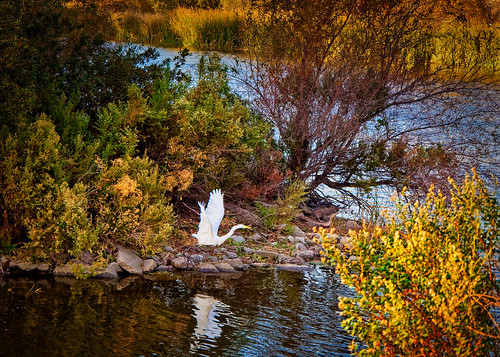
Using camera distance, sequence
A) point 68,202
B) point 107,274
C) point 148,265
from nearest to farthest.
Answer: point 68,202, point 107,274, point 148,265

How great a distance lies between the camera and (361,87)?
35.1 ft

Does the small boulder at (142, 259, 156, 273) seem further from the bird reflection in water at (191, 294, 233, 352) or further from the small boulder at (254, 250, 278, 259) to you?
the small boulder at (254, 250, 278, 259)

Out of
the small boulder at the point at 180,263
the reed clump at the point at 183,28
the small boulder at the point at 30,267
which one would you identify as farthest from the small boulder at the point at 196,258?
the reed clump at the point at 183,28

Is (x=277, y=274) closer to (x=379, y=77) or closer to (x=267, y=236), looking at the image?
(x=267, y=236)

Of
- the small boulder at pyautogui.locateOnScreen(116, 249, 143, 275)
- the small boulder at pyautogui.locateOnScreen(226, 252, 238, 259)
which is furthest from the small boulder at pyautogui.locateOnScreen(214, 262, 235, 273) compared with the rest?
the small boulder at pyautogui.locateOnScreen(116, 249, 143, 275)

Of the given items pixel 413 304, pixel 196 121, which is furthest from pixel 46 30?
pixel 413 304

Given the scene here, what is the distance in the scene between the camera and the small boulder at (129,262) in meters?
7.20

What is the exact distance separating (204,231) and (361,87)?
4705 mm

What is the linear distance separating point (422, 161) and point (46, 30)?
6.22 metres

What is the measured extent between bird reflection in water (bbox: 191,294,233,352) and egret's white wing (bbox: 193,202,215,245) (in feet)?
3.02

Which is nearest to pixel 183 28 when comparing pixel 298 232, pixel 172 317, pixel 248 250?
pixel 298 232

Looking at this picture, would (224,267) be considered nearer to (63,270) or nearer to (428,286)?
(63,270)

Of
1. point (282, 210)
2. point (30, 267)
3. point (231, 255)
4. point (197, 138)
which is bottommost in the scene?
point (30, 267)

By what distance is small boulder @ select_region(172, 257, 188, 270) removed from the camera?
7.57 metres
